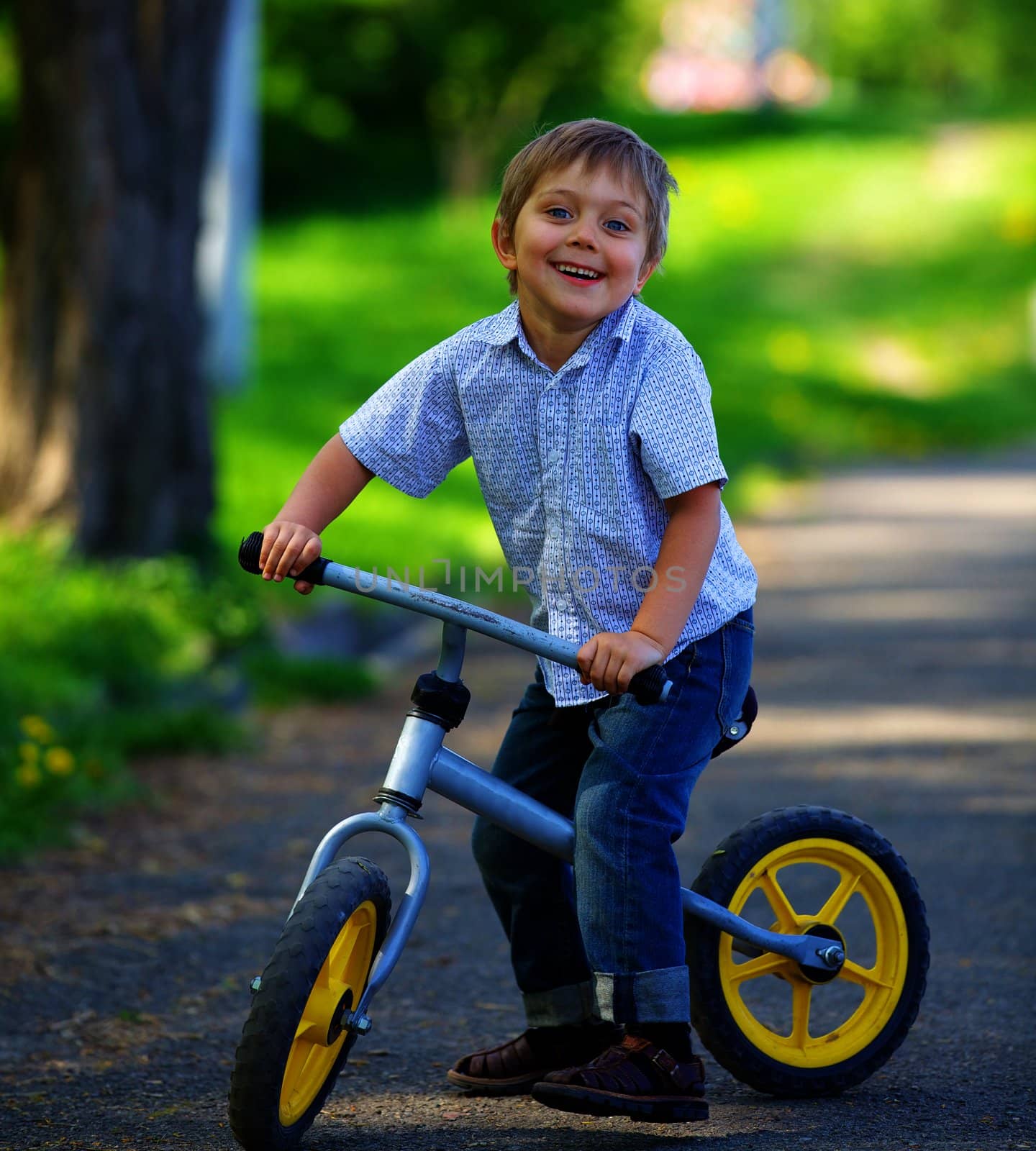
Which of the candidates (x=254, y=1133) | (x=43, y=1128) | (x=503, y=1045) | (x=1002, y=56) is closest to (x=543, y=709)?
(x=503, y=1045)

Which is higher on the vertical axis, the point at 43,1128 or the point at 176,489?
the point at 176,489

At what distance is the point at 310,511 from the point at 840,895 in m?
1.25

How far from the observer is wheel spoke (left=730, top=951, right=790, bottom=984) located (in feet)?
10.7

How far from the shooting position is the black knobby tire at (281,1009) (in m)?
2.64

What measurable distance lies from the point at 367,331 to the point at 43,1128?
751 inches

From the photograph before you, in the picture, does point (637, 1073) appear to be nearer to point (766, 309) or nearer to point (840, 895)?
point (840, 895)

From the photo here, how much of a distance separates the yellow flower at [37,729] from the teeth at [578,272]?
2.99 metres

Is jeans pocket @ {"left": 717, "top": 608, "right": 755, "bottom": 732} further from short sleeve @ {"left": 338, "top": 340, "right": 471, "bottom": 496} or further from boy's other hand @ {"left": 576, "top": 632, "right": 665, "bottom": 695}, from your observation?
short sleeve @ {"left": 338, "top": 340, "right": 471, "bottom": 496}

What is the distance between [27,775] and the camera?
16.8ft

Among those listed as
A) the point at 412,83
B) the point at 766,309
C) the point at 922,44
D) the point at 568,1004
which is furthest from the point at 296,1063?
the point at 922,44

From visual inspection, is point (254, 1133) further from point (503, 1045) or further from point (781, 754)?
point (781, 754)

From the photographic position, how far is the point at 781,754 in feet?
20.6

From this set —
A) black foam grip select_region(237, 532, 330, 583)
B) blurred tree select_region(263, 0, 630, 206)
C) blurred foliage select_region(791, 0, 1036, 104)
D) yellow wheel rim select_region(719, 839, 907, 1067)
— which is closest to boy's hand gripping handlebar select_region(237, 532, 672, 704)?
black foam grip select_region(237, 532, 330, 583)

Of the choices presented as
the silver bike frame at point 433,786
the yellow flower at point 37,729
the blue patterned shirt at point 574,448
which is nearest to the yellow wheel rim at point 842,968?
the silver bike frame at point 433,786
